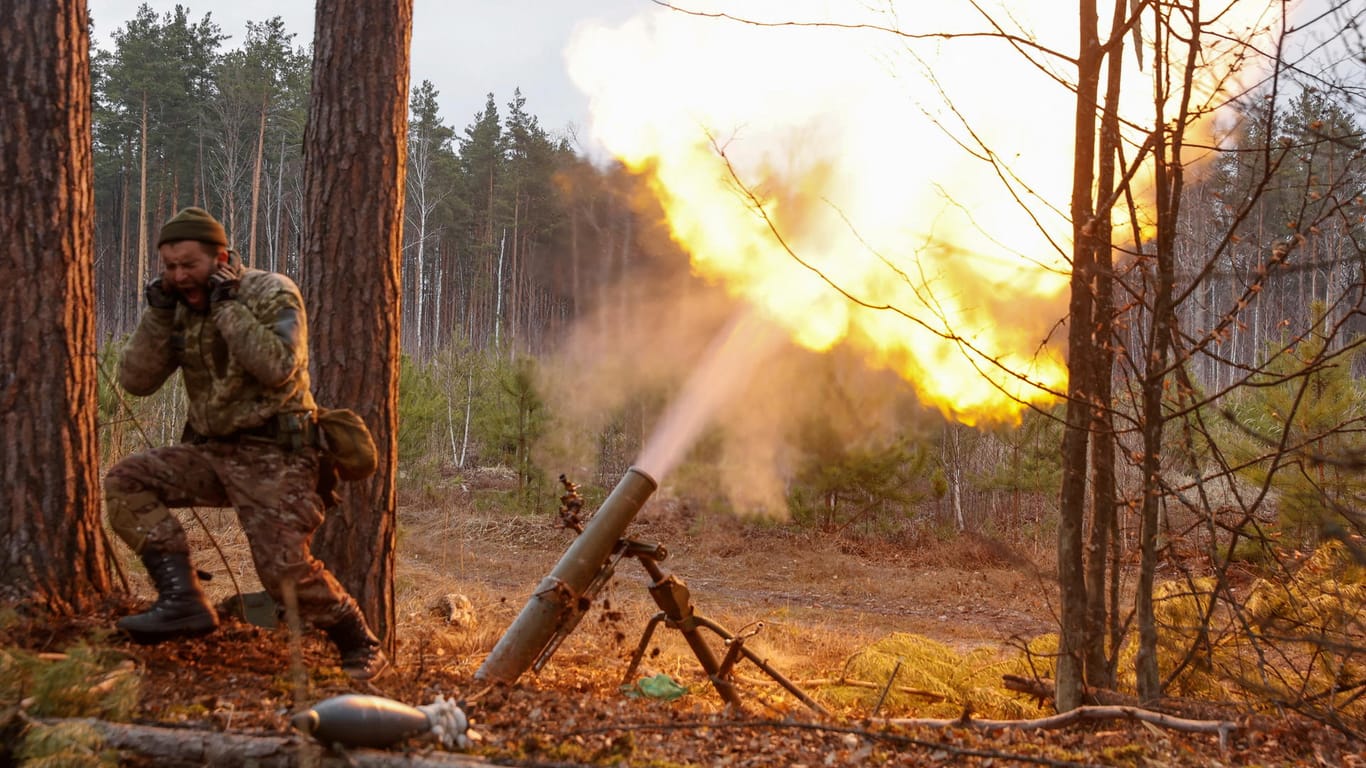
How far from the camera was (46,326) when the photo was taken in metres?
4.77

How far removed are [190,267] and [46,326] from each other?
101cm

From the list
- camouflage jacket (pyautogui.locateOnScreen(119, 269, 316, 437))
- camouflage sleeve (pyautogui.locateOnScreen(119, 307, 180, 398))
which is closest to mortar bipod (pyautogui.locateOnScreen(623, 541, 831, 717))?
camouflage jacket (pyautogui.locateOnScreen(119, 269, 316, 437))

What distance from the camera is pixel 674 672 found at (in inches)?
311

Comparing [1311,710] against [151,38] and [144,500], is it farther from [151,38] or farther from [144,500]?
[151,38]

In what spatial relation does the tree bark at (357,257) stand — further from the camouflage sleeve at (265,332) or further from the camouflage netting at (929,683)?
the camouflage netting at (929,683)

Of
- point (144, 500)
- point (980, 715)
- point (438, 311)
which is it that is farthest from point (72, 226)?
point (438, 311)

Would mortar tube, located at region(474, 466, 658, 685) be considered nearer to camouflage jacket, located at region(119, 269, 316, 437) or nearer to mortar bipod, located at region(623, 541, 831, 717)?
mortar bipod, located at region(623, 541, 831, 717)

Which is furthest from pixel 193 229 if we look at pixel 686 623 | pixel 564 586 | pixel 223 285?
pixel 686 623

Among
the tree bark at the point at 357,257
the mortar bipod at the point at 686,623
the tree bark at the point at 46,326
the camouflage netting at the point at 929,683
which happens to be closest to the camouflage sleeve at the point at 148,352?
the tree bark at the point at 46,326

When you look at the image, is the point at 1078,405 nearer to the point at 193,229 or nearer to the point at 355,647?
the point at 355,647

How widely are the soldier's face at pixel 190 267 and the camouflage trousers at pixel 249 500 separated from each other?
668mm

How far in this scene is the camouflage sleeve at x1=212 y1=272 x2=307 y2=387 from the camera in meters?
4.21

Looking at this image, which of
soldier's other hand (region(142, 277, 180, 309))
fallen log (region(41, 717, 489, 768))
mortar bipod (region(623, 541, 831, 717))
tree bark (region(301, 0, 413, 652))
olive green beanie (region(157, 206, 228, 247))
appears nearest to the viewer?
fallen log (region(41, 717, 489, 768))

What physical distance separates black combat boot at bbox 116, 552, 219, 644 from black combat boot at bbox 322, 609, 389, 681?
0.53 metres
